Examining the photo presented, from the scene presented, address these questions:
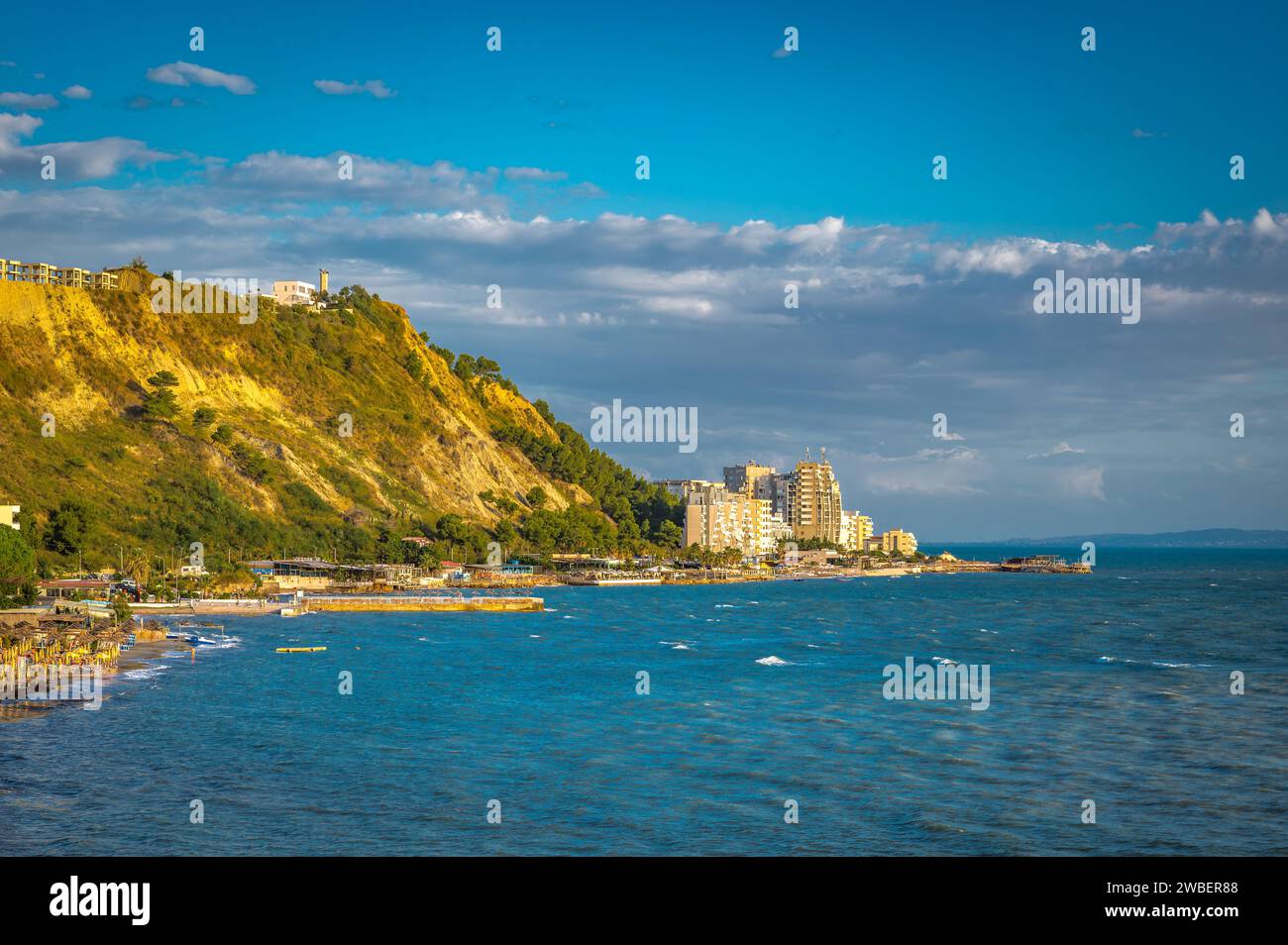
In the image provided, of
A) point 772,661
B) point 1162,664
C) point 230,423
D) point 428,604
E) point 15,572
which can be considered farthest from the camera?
point 230,423

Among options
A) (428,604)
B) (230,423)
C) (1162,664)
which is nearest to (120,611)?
(428,604)

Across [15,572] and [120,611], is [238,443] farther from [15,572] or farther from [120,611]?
[120,611]

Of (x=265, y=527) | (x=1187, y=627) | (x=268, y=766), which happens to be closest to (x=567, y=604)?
(x=265, y=527)

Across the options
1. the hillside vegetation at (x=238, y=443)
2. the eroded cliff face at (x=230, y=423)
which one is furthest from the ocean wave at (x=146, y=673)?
the eroded cliff face at (x=230, y=423)

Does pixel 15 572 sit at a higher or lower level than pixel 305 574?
higher
